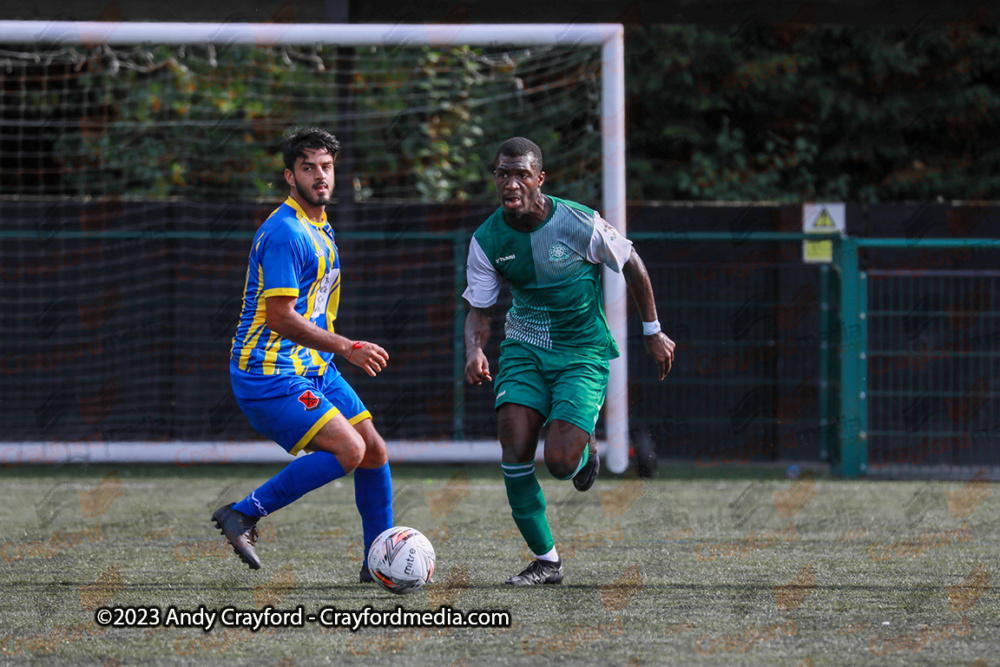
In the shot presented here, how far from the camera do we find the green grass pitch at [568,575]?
4.14m

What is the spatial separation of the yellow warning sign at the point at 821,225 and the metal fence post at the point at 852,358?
243mm

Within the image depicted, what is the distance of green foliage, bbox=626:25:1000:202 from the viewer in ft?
50.9

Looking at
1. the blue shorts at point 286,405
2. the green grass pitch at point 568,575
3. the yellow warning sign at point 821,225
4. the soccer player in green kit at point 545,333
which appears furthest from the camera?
the yellow warning sign at point 821,225

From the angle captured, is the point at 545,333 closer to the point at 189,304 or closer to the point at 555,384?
the point at 555,384

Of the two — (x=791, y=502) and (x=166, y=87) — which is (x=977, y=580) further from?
(x=166, y=87)

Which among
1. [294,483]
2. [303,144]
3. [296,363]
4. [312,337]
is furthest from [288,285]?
[294,483]

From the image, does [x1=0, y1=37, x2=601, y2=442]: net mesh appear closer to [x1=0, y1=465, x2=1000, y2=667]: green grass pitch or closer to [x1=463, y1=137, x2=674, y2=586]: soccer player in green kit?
[x1=0, y1=465, x2=1000, y2=667]: green grass pitch

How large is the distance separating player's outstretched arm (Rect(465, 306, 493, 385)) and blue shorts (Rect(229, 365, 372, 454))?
0.61 m

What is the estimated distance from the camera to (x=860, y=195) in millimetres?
15812

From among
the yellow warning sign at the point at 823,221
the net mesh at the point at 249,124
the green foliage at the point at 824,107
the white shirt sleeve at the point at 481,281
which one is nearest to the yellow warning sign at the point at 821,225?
the yellow warning sign at the point at 823,221

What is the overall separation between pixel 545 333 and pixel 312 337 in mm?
1118

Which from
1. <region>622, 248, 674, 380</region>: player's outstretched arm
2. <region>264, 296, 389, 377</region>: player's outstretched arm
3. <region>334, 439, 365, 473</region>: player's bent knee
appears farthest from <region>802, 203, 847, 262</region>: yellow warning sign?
<region>264, 296, 389, 377</region>: player's outstretched arm

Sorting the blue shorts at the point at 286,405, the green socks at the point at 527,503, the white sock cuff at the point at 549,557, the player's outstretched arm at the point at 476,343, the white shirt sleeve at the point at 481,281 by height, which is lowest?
the white sock cuff at the point at 549,557

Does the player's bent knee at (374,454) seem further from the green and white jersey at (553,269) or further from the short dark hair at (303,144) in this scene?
the short dark hair at (303,144)
